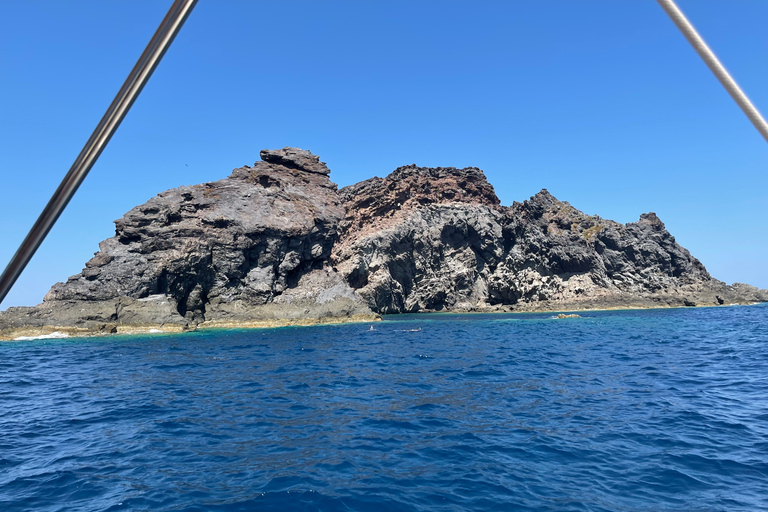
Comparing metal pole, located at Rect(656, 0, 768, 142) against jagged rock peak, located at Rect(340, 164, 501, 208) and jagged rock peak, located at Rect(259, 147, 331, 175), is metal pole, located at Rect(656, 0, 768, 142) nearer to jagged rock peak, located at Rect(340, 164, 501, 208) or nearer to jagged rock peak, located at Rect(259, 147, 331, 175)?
jagged rock peak, located at Rect(259, 147, 331, 175)

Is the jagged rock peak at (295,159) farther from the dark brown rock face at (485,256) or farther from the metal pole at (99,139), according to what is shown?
the metal pole at (99,139)

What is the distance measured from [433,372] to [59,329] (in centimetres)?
4160

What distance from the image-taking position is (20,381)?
16812 millimetres

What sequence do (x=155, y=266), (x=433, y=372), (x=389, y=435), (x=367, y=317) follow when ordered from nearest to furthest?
(x=389, y=435) → (x=433, y=372) → (x=155, y=266) → (x=367, y=317)

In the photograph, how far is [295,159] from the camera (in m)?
70.6

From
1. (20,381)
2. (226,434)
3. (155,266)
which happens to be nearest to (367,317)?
(155,266)

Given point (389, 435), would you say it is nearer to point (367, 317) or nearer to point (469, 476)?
point (469, 476)

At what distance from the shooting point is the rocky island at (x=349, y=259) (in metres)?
47.1

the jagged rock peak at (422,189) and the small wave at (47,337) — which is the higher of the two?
the jagged rock peak at (422,189)

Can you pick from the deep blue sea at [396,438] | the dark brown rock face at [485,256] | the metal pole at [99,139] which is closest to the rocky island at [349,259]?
the dark brown rock face at [485,256]

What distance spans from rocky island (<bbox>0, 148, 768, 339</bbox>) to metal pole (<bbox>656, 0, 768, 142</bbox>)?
48.4m

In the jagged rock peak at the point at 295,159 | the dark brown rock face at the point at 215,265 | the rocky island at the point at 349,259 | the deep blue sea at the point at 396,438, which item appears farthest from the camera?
the jagged rock peak at the point at 295,159

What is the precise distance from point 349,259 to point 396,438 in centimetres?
6444

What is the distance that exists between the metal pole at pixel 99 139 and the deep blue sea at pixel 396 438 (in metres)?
5.85
